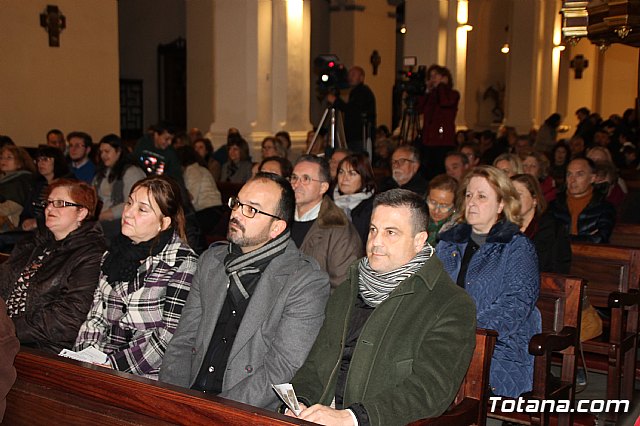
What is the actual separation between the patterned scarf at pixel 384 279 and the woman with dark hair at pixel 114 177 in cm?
433

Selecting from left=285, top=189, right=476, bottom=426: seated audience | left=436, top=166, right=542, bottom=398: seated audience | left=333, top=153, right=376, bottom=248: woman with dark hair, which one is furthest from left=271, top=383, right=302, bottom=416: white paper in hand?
left=333, top=153, right=376, bottom=248: woman with dark hair

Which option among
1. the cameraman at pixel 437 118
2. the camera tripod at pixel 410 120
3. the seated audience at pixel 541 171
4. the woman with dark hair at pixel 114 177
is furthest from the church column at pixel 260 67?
the seated audience at pixel 541 171

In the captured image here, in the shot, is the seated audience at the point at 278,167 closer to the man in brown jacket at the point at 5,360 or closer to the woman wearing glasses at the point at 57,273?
the woman wearing glasses at the point at 57,273

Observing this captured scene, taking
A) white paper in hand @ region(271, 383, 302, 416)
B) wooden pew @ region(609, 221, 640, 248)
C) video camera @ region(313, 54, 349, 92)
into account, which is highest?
video camera @ region(313, 54, 349, 92)

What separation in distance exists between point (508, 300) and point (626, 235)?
295 cm

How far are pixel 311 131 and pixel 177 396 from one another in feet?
30.9

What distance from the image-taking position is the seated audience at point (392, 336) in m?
2.47

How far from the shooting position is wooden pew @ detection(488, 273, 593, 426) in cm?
346

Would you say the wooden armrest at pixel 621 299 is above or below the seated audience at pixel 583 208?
below

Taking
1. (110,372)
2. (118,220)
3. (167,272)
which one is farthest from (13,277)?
(118,220)

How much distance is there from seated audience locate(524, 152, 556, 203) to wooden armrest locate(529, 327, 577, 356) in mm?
3543

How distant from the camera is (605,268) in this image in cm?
462

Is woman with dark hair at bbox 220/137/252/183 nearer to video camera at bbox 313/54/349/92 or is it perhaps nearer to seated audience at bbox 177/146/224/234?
video camera at bbox 313/54/349/92

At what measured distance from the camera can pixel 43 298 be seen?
3.68m
